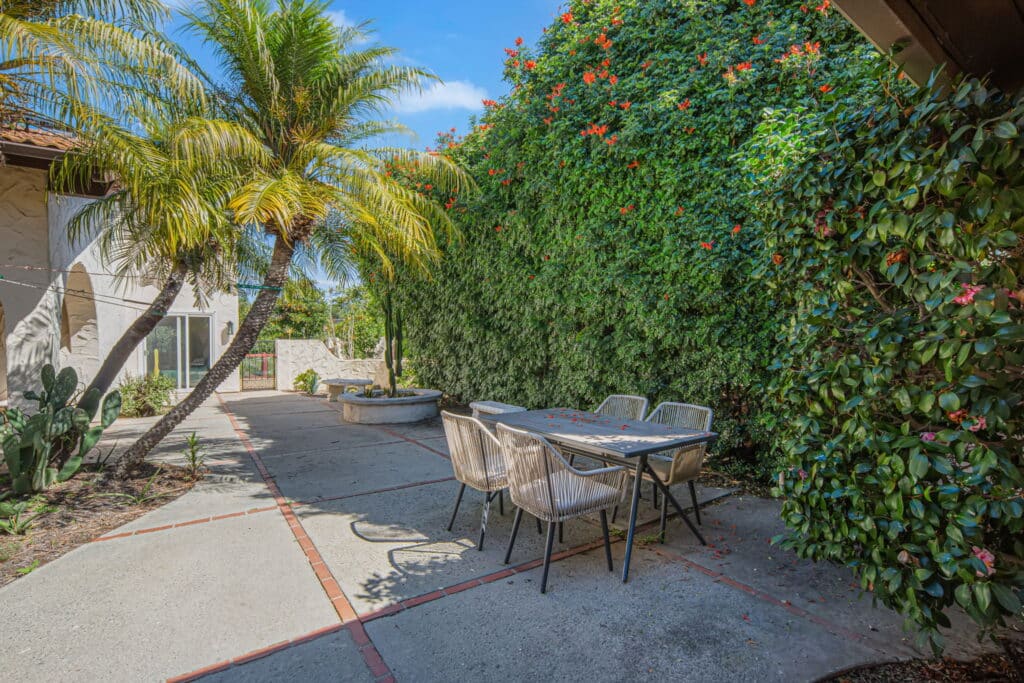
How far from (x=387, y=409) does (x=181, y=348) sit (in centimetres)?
822

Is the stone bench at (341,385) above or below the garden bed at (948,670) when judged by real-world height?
above

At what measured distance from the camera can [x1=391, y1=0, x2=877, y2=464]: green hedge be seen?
495 cm

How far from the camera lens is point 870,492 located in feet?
7.39

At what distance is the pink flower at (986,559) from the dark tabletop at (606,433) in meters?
1.70

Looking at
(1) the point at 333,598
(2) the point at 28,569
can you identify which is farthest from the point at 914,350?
(2) the point at 28,569

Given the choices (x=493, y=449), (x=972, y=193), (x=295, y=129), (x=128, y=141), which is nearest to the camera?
(x=972, y=193)

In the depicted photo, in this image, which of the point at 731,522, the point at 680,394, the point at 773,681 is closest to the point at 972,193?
the point at 773,681

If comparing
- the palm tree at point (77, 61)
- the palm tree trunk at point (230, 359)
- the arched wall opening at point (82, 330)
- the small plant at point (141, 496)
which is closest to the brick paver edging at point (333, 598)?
the small plant at point (141, 496)

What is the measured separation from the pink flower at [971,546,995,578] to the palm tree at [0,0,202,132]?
21.2ft

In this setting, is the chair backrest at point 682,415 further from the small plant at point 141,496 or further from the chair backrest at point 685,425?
the small plant at point 141,496

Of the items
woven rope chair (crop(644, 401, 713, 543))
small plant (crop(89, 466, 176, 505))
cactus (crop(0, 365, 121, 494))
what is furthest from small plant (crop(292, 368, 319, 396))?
woven rope chair (crop(644, 401, 713, 543))

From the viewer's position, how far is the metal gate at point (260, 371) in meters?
16.2

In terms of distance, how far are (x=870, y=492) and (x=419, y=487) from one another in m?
4.09

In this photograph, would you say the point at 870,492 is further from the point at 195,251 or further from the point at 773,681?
the point at 195,251
